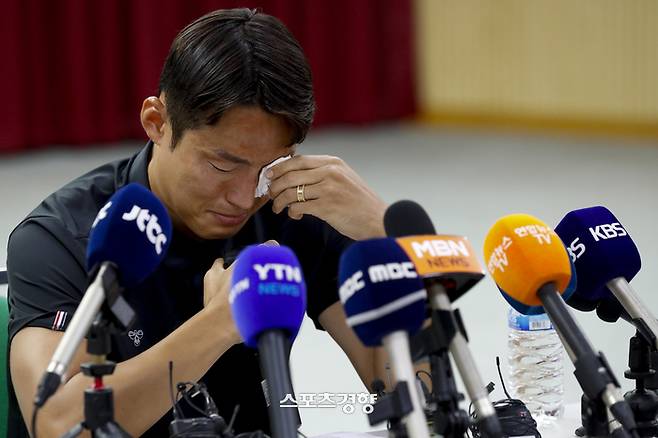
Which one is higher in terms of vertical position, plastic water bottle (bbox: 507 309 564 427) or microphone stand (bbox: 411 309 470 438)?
microphone stand (bbox: 411 309 470 438)

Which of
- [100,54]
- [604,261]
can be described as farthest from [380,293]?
[100,54]

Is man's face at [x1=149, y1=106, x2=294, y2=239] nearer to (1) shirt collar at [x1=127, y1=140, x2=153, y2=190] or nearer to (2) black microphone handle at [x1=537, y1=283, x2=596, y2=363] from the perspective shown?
(1) shirt collar at [x1=127, y1=140, x2=153, y2=190]

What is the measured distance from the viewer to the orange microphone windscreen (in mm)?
1385

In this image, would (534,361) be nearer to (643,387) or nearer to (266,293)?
(643,387)

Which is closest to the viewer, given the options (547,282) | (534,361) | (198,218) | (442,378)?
(442,378)

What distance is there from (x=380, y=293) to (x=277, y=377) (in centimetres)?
15

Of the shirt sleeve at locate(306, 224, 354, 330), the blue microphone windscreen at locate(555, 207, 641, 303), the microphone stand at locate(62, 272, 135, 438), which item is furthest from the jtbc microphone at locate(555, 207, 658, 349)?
the microphone stand at locate(62, 272, 135, 438)

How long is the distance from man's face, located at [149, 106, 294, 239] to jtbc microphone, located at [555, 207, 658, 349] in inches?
20.4

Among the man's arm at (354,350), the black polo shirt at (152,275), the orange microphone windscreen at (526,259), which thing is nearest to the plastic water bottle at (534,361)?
the man's arm at (354,350)

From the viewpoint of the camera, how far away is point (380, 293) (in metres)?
1.20

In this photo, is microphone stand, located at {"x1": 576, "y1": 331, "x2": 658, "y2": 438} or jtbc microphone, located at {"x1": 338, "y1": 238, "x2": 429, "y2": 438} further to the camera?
microphone stand, located at {"x1": 576, "y1": 331, "x2": 658, "y2": 438}

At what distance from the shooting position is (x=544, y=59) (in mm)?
7840

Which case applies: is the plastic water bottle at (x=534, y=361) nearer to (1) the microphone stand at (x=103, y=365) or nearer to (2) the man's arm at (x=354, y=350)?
(2) the man's arm at (x=354, y=350)

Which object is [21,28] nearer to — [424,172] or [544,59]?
[424,172]
